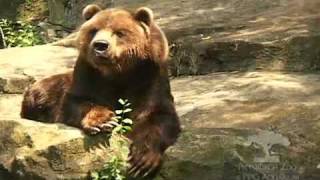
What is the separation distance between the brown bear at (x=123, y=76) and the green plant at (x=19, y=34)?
6.69 m

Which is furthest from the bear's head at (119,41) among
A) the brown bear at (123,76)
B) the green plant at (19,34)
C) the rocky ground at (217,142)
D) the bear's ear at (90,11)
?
the green plant at (19,34)

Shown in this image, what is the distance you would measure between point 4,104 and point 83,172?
8.41 ft

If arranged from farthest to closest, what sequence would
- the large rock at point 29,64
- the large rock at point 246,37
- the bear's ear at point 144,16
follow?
the large rock at point 29,64, the large rock at point 246,37, the bear's ear at point 144,16

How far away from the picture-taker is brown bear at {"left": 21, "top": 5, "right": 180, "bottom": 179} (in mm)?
5227

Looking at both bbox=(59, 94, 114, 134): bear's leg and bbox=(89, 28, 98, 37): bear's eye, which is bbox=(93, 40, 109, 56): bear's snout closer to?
bbox=(89, 28, 98, 37): bear's eye

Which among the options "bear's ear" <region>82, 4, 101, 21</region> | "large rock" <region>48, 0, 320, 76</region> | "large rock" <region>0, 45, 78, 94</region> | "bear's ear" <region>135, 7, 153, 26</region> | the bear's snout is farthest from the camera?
"large rock" <region>0, 45, 78, 94</region>

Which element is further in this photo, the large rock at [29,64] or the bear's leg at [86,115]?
the large rock at [29,64]

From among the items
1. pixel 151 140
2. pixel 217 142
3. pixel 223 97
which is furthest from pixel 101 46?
pixel 223 97

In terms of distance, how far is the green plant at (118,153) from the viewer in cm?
490

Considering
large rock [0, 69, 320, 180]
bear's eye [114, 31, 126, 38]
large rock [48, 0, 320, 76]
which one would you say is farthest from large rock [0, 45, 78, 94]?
bear's eye [114, 31, 126, 38]

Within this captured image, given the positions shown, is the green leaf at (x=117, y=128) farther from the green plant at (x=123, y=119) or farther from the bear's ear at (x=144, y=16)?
the bear's ear at (x=144, y=16)

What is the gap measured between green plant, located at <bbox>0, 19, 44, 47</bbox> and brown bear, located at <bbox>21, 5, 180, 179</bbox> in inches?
263

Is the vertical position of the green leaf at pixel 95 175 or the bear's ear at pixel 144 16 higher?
the bear's ear at pixel 144 16

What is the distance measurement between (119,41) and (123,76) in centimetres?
28
